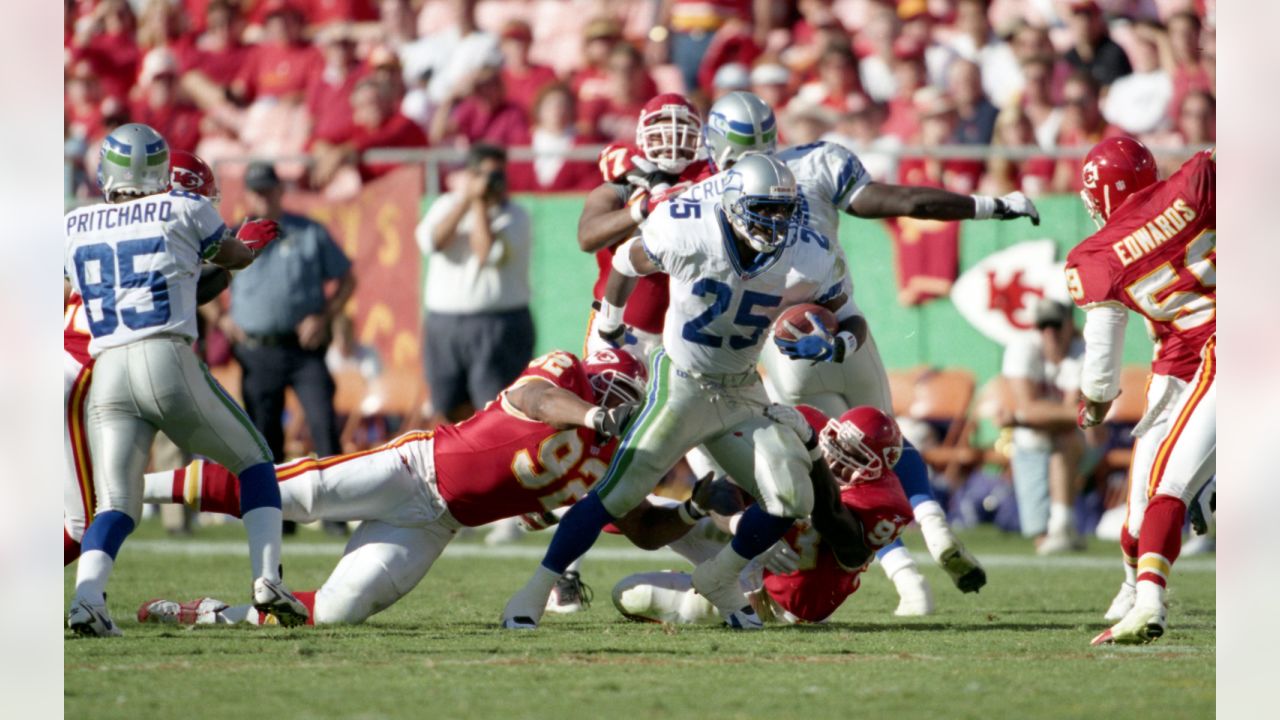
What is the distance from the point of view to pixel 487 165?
37.7 ft

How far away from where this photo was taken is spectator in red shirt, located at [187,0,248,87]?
15797 millimetres

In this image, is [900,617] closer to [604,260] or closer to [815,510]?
[815,510]

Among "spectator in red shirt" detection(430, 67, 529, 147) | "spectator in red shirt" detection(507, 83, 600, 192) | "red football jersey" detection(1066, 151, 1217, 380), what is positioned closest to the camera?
"red football jersey" detection(1066, 151, 1217, 380)

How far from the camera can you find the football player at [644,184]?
25.0 ft

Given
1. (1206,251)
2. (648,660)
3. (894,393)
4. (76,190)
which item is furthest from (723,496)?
(76,190)

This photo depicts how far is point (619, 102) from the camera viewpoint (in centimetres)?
1340

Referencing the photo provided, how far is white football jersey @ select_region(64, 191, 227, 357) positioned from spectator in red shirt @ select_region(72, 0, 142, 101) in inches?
373

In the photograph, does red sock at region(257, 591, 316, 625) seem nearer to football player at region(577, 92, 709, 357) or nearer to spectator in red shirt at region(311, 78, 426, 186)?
football player at region(577, 92, 709, 357)

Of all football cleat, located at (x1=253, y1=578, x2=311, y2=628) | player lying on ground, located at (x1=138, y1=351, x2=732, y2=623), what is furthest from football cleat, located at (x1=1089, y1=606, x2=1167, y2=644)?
football cleat, located at (x1=253, y1=578, x2=311, y2=628)

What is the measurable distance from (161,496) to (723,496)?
2.12 metres

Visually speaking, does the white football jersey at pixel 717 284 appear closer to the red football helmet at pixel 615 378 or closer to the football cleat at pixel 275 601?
the red football helmet at pixel 615 378

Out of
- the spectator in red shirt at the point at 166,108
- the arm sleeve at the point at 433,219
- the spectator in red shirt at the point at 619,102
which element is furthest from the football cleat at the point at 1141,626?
the spectator in red shirt at the point at 166,108

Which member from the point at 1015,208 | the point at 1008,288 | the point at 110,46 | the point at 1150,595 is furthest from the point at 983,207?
the point at 110,46

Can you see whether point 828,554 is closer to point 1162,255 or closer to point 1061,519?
point 1162,255
